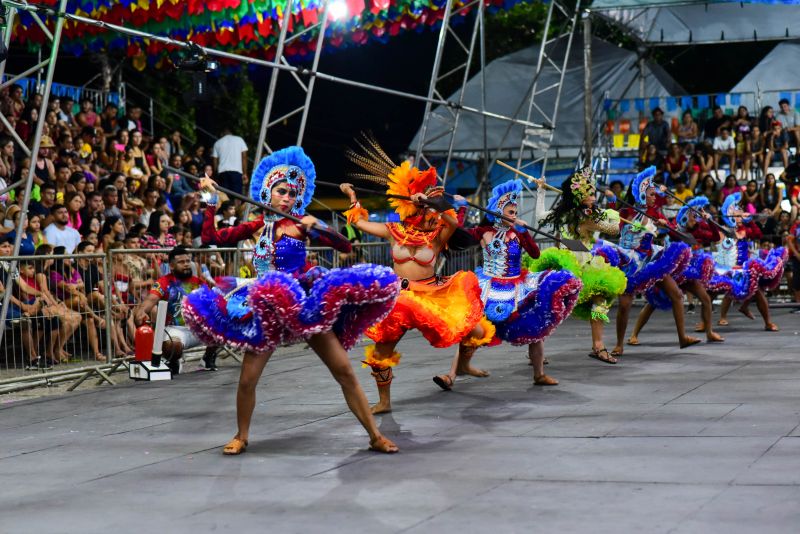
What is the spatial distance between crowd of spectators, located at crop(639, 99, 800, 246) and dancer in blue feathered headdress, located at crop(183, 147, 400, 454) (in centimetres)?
1580

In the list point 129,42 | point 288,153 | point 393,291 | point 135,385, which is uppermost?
point 129,42

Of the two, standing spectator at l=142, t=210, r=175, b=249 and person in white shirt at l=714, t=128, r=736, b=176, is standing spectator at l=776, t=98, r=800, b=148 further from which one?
standing spectator at l=142, t=210, r=175, b=249

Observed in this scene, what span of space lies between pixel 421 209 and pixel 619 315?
413cm

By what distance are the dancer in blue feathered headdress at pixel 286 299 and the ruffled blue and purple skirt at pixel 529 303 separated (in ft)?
8.72

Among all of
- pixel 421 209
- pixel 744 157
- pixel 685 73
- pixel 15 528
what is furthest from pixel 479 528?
pixel 685 73

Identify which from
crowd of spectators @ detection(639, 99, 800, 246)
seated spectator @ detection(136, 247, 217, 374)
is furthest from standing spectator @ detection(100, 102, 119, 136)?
crowd of spectators @ detection(639, 99, 800, 246)

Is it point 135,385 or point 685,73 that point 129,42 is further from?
point 685,73

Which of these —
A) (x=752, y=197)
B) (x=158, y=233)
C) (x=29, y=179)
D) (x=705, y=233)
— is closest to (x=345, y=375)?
(x=29, y=179)

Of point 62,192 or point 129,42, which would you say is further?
point 129,42

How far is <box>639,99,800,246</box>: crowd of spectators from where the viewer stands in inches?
913

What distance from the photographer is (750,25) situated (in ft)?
77.7

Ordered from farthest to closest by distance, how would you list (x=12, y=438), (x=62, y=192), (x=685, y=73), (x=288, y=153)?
(x=685, y=73) → (x=62, y=192) → (x=12, y=438) → (x=288, y=153)

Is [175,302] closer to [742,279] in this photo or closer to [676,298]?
[676,298]

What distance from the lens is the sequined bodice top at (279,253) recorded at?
754 cm
